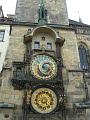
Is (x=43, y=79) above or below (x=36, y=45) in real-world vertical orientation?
below

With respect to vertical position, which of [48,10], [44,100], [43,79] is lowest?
[44,100]

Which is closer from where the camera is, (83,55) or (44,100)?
(44,100)

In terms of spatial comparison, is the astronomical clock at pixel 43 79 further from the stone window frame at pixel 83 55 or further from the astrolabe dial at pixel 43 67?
the stone window frame at pixel 83 55

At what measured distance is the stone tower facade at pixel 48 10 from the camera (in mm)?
18366

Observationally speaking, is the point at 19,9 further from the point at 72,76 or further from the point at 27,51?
the point at 72,76

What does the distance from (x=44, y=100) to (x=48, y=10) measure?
26.4ft

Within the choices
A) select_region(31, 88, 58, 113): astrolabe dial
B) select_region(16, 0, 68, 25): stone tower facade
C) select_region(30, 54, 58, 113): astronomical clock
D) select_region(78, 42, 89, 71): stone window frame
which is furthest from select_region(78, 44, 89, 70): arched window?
select_region(31, 88, 58, 113): astrolabe dial

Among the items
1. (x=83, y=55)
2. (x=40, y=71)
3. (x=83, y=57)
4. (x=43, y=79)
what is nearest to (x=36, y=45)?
(x=40, y=71)

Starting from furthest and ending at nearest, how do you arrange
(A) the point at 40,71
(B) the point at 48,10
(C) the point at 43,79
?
(B) the point at 48,10
(A) the point at 40,71
(C) the point at 43,79

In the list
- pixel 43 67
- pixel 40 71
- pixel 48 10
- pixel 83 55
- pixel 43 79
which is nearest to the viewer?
pixel 43 79

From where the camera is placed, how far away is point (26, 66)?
49.0 feet

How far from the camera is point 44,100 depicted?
1383 centimetres

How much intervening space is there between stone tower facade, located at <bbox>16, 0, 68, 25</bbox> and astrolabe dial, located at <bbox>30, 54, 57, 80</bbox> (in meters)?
3.94

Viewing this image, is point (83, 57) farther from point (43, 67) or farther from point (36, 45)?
point (43, 67)
